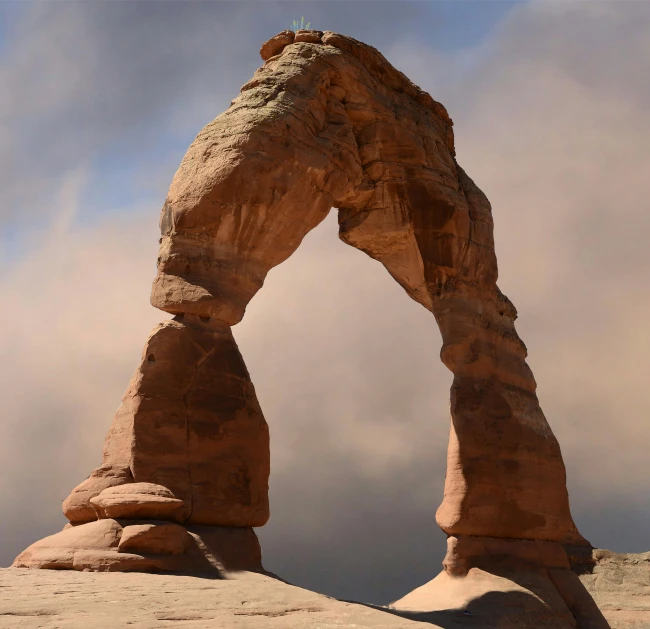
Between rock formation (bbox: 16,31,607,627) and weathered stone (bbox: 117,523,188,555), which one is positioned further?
rock formation (bbox: 16,31,607,627)

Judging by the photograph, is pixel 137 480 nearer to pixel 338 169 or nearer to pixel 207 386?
pixel 207 386

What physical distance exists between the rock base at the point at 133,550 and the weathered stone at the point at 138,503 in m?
0.10

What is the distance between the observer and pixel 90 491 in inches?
403

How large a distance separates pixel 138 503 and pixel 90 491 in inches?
34.7

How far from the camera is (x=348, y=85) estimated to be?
14445 millimetres

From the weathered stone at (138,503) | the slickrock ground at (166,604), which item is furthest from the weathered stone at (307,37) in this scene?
the slickrock ground at (166,604)

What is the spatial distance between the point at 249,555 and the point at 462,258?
6.94 meters

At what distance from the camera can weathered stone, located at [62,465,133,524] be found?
1016 centimetres

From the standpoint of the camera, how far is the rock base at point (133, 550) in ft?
29.9

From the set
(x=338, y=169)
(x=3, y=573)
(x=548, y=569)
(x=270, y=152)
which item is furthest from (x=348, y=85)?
(x=3, y=573)

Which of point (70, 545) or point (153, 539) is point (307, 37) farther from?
point (70, 545)

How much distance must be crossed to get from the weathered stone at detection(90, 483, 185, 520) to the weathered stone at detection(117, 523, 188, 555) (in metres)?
0.27

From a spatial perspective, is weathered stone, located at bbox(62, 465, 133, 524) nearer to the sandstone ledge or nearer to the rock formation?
the rock formation

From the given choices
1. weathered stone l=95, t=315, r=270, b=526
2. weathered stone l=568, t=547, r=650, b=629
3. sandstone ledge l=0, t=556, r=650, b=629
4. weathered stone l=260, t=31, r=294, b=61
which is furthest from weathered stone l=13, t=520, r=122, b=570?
weathered stone l=568, t=547, r=650, b=629
